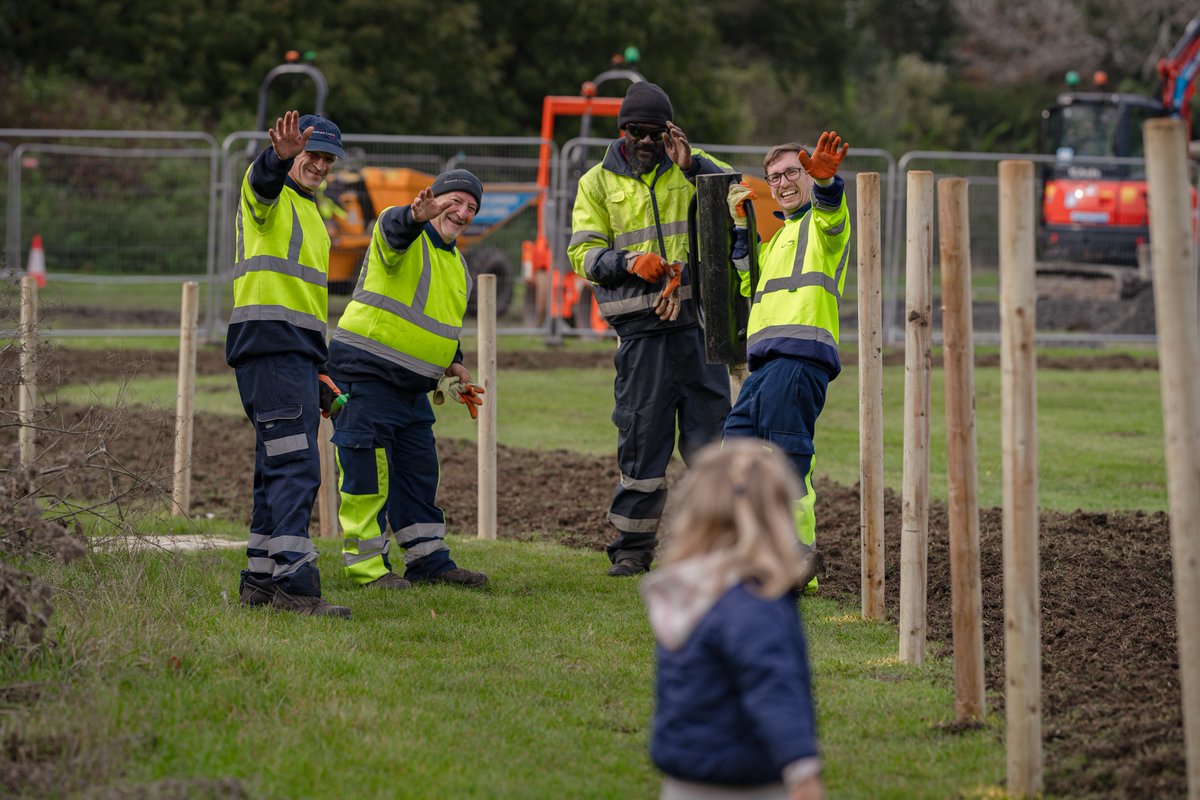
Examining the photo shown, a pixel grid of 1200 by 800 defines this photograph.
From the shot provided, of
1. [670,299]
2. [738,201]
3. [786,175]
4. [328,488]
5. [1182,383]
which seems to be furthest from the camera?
[328,488]

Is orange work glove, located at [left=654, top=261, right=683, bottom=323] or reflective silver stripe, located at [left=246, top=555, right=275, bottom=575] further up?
orange work glove, located at [left=654, top=261, right=683, bottom=323]

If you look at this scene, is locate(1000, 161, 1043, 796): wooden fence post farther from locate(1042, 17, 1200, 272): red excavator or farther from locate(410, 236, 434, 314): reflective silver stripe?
locate(1042, 17, 1200, 272): red excavator

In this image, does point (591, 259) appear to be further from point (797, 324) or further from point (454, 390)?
point (797, 324)

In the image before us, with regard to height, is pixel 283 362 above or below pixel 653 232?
below

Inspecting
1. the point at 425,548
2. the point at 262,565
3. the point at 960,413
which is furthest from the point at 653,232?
the point at 960,413

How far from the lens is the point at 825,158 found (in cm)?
670

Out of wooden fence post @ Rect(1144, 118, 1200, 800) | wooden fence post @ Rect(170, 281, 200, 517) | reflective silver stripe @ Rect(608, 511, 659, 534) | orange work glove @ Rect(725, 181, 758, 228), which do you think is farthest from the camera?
wooden fence post @ Rect(170, 281, 200, 517)

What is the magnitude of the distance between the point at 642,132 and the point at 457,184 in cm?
104

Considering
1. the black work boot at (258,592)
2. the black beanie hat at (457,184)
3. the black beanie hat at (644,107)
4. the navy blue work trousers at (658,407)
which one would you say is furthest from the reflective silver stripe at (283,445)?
the black beanie hat at (644,107)

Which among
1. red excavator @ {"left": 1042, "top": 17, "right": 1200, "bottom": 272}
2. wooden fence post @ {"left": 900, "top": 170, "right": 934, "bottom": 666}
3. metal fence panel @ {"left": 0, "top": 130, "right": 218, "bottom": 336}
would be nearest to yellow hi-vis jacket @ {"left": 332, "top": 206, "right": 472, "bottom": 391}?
wooden fence post @ {"left": 900, "top": 170, "right": 934, "bottom": 666}

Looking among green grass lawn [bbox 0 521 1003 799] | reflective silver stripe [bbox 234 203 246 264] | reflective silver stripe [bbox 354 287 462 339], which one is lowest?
green grass lawn [bbox 0 521 1003 799]

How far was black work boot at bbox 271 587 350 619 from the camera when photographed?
22.6 feet

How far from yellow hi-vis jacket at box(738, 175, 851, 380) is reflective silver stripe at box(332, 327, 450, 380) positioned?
167 centimetres

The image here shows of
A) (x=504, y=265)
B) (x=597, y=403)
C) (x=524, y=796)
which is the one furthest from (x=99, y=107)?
(x=524, y=796)
